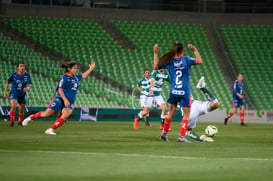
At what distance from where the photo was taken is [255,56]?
41781 millimetres

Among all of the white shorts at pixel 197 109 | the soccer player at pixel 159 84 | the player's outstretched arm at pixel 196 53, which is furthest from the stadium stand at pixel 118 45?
the player's outstretched arm at pixel 196 53

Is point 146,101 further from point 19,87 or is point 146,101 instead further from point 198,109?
point 198,109

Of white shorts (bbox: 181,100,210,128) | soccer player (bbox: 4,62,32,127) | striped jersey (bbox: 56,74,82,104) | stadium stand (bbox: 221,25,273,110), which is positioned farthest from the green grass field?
stadium stand (bbox: 221,25,273,110)

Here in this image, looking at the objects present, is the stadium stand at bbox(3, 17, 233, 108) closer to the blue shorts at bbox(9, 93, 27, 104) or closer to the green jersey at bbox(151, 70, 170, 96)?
the green jersey at bbox(151, 70, 170, 96)

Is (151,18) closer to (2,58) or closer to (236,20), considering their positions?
(236,20)

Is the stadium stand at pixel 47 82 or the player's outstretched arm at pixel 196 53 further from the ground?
the player's outstretched arm at pixel 196 53

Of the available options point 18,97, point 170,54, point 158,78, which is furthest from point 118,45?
point 170,54

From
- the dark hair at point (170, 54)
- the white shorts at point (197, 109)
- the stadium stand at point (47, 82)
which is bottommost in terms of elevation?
the stadium stand at point (47, 82)

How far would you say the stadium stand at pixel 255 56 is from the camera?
1553 inches

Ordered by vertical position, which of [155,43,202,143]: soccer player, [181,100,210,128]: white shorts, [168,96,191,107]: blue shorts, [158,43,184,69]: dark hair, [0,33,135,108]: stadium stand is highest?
[158,43,184,69]: dark hair

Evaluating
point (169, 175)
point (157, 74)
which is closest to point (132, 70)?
point (157, 74)

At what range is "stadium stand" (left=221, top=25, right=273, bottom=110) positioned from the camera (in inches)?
1553

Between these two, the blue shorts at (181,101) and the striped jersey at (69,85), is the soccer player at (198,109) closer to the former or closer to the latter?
the blue shorts at (181,101)

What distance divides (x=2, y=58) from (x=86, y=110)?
8.01 meters
